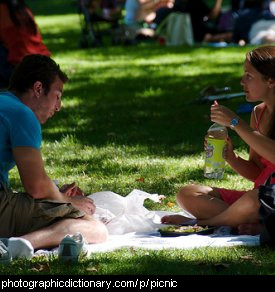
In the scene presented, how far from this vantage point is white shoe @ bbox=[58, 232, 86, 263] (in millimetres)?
5441

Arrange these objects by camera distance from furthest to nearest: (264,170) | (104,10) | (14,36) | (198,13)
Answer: (104,10)
(198,13)
(14,36)
(264,170)

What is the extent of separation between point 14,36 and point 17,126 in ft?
19.6

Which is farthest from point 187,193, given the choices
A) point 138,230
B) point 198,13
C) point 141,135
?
point 198,13

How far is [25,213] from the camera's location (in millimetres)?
5820

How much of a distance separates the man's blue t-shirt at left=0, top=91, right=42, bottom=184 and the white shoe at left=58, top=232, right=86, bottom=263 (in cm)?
61

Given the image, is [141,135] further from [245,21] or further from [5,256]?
[245,21]

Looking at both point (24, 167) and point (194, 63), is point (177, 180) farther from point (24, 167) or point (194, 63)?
point (194, 63)

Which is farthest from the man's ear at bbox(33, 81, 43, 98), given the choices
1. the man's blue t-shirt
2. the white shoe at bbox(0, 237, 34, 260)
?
the white shoe at bbox(0, 237, 34, 260)

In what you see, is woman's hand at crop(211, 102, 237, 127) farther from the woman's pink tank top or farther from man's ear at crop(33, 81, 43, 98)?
man's ear at crop(33, 81, 43, 98)

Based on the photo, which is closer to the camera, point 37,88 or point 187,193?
point 37,88

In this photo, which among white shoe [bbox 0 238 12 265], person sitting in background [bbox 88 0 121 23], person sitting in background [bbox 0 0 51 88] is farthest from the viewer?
person sitting in background [bbox 88 0 121 23]

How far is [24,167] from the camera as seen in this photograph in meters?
5.71

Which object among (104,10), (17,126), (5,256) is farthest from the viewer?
(104,10)

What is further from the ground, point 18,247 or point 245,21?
point 18,247
